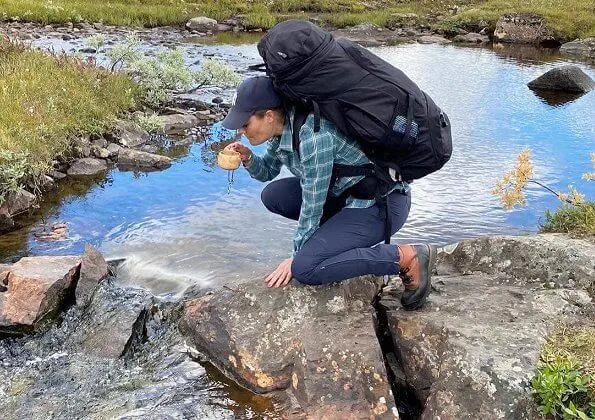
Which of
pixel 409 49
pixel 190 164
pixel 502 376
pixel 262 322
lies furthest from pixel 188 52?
pixel 502 376

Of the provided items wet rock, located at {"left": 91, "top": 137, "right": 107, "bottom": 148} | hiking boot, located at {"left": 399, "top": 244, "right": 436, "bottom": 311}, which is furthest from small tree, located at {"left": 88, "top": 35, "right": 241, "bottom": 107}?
hiking boot, located at {"left": 399, "top": 244, "right": 436, "bottom": 311}

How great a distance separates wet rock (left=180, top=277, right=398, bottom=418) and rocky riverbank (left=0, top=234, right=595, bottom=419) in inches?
0.5

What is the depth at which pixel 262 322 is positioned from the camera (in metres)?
5.80

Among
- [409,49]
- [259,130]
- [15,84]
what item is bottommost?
[409,49]

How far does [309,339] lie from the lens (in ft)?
17.7

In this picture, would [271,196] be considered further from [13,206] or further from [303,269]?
[13,206]

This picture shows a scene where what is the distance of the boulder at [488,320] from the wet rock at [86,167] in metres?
6.98

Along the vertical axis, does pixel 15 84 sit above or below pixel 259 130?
below

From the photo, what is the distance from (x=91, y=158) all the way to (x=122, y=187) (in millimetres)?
1298

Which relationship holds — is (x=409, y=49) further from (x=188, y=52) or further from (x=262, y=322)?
(x=262, y=322)

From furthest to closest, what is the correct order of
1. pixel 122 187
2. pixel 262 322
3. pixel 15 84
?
pixel 15 84 → pixel 122 187 → pixel 262 322

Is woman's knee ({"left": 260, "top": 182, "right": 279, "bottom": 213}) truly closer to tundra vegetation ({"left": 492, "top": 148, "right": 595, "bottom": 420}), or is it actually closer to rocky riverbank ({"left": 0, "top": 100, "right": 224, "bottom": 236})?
tundra vegetation ({"left": 492, "top": 148, "right": 595, "bottom": 420})

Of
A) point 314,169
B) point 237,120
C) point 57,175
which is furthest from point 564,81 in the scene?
point 237,120

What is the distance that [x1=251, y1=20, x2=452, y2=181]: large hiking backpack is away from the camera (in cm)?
457
